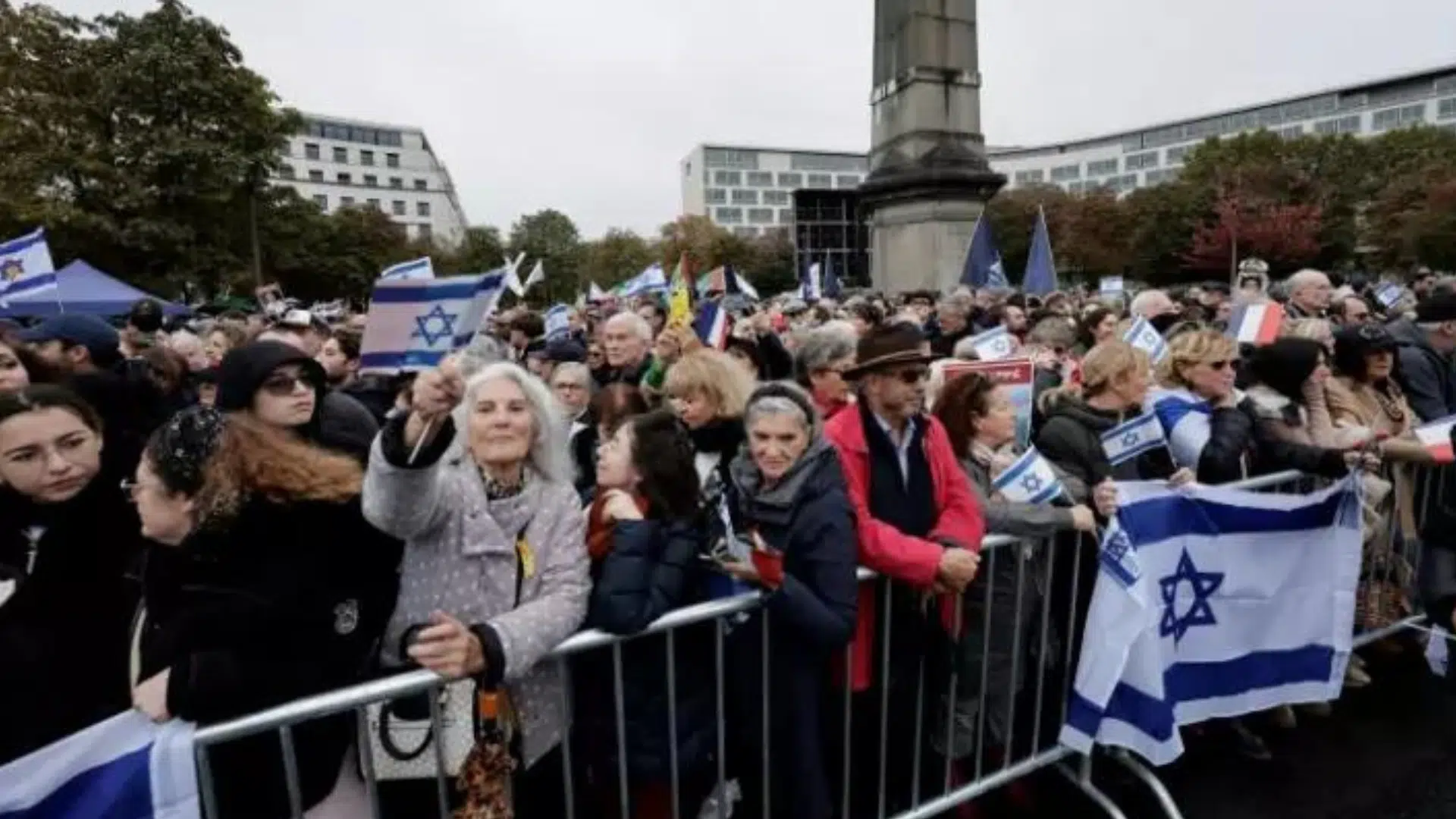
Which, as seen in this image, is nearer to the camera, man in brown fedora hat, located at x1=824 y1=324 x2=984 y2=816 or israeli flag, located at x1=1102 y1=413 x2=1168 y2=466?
man in brown fedora hat, located at x1=824 y1=324 x2=984 y2=816

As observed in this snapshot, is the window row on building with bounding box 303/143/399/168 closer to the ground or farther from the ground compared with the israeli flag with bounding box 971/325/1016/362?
farther from the ground

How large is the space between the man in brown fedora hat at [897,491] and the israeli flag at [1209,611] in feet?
1.99

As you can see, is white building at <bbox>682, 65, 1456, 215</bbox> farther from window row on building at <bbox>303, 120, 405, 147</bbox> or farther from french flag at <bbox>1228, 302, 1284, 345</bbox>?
french flag at <bbox>1228, 302, 1284, 345</bbox>

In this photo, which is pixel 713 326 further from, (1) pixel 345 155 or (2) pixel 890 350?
(1) pixel 345 155

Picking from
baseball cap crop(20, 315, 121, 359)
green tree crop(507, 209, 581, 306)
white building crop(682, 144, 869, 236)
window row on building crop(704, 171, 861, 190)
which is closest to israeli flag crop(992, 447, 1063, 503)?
baseball cap crop(20, 315, 121, 359)

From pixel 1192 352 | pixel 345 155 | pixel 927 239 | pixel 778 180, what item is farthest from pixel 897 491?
pixel 778 180

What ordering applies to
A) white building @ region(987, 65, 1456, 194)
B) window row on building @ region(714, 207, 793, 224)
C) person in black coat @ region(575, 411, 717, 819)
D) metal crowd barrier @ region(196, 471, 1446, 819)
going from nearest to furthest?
person in black coat @ region(575, 411, 717, 819), metal crowd barrier @ region(196, 471, 1446, 819), white building @ region(987, 65, 1456, 194), window row on building @ region(714, 207, 793, 224)

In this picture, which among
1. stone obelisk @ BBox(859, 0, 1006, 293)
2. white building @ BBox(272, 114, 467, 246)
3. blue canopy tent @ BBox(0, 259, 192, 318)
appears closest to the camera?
stone obelisk @ BBox(859, 0, 1006, 293)

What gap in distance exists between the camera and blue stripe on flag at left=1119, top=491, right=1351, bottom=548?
3221mm

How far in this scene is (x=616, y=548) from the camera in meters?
2.46

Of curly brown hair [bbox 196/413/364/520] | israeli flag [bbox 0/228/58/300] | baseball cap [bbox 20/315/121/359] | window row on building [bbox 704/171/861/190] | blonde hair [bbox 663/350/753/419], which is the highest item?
window row on building [bbox 704/171/861/190]

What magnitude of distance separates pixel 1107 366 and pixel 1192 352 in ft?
2.11

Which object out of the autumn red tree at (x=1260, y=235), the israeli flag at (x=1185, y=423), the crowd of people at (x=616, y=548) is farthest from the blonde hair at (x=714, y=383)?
the autumn red tree at (x=1260, y=235)

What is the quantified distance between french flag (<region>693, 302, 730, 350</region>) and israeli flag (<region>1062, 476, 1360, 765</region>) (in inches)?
127
